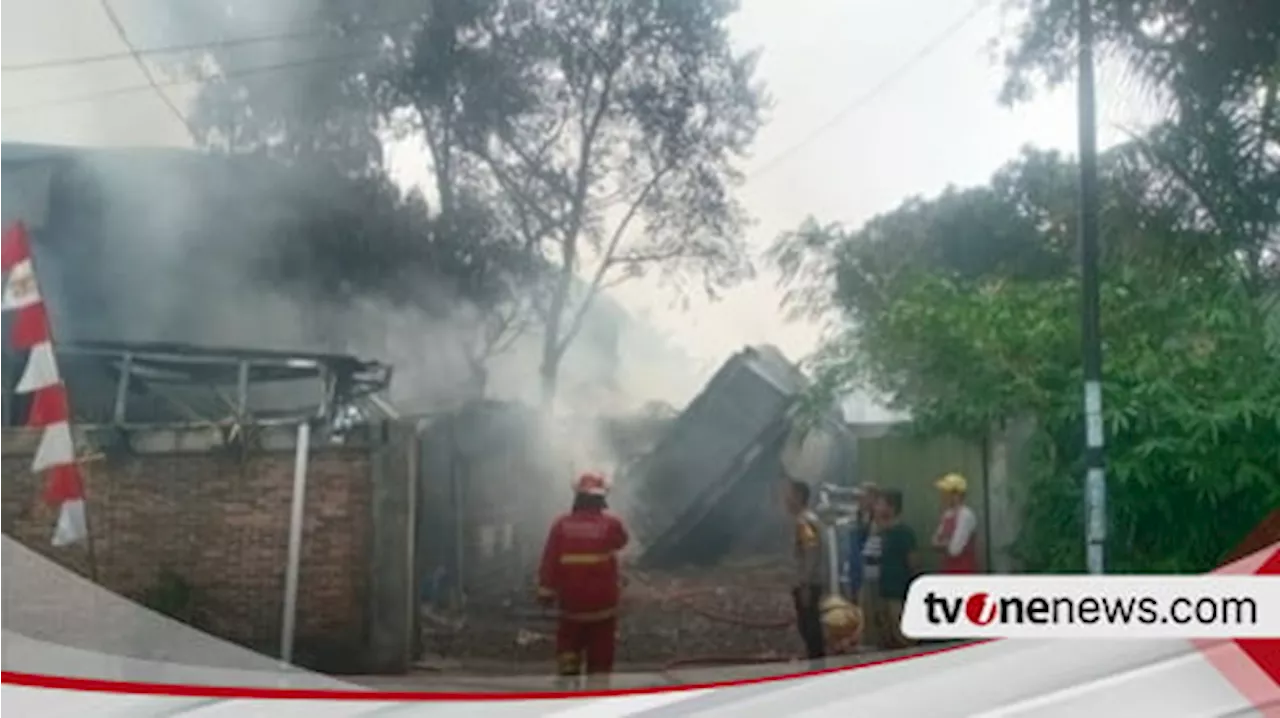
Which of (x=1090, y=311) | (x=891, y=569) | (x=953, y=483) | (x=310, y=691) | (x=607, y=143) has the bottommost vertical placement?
(x=310, y=691)

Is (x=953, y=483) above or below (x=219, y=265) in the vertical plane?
below

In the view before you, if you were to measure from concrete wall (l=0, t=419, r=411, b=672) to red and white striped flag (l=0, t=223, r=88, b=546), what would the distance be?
17 mm

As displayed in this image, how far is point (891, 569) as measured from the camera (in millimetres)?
1504

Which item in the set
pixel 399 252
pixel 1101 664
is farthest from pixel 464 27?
pixel 1101 664

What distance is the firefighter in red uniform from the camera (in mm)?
1492

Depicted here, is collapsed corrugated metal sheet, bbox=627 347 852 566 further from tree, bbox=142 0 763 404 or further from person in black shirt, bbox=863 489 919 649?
tree, bbox=142 0 763 404

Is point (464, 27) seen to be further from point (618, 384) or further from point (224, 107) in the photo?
point (618, 384)

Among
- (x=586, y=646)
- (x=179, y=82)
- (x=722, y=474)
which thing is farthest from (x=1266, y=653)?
(x=179, y=82)

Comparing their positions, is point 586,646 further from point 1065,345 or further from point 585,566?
point 1065,345

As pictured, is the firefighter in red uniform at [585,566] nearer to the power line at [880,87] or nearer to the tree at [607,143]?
the tree at [607,143]

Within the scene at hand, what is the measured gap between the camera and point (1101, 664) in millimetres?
1562

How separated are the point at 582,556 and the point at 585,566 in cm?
1

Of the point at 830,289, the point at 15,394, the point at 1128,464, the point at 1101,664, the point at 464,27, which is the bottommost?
the point at 1101,664

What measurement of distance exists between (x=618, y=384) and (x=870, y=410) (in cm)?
32
